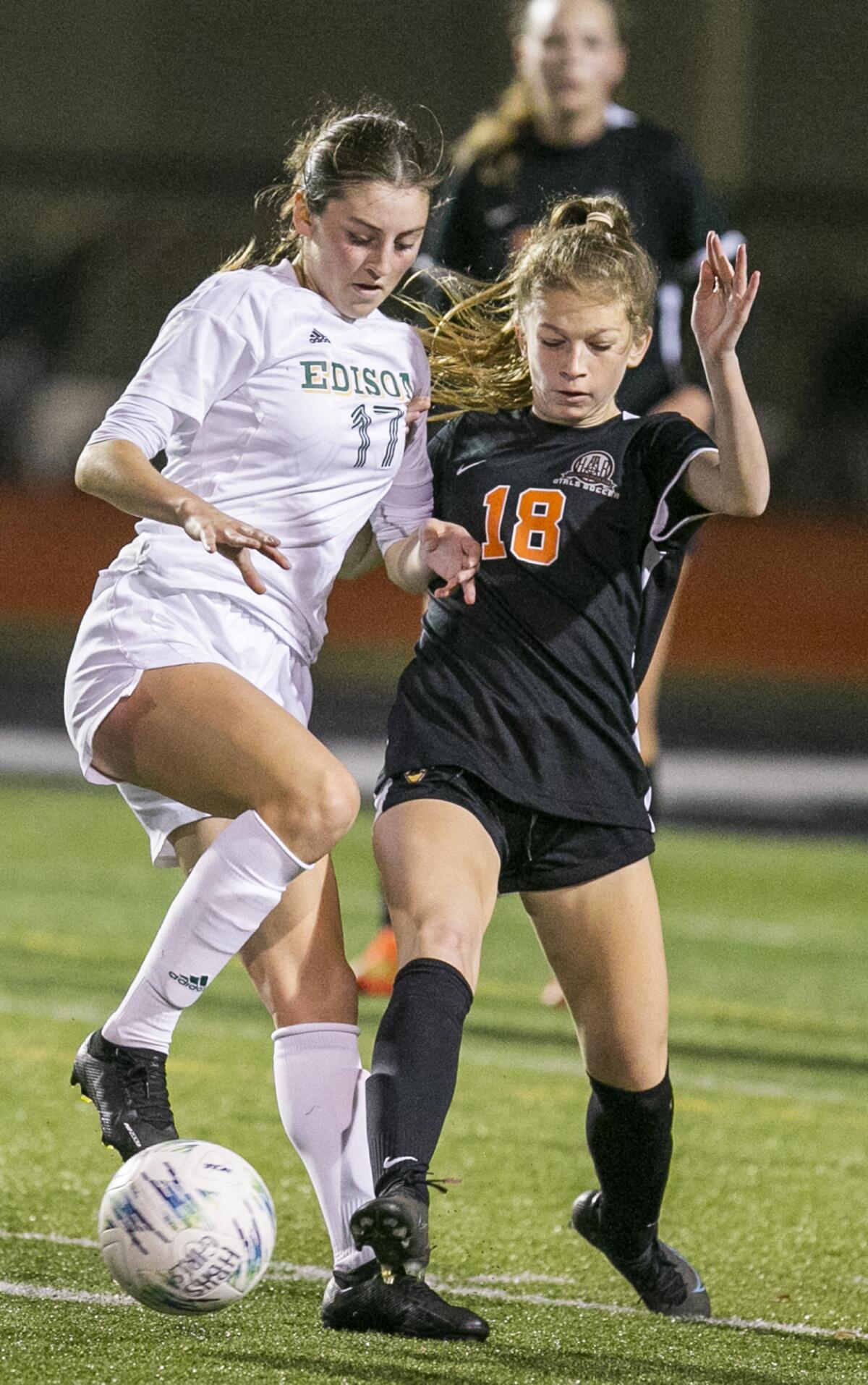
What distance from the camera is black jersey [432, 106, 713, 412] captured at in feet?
16.7

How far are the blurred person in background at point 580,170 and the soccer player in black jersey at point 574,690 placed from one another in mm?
1569

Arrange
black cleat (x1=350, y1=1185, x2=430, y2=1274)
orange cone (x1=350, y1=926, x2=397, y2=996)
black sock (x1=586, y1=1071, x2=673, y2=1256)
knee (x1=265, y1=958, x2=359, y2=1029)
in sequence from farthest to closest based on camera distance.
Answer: orange cone (x1=350, y1=926, x2=397, y2=996)
black sock (x1=586, y1=1071, x2=673, y2=1256)
knee (x1=265, y1=958, x2=359, y2=1029)
black cleat (x1=350, y1=1185, x2=430, y2=1274)

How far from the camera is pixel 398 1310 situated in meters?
3.16

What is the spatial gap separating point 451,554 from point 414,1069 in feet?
2.75

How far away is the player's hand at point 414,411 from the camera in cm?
355

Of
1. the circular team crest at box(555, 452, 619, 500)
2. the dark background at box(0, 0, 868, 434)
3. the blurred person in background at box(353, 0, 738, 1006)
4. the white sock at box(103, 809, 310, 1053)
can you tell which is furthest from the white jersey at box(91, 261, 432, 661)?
the dark background at box(0, 0, 868, 434)

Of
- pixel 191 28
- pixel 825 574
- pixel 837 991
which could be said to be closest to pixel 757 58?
pixel 191 28

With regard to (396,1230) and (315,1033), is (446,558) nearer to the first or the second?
(315,1033)

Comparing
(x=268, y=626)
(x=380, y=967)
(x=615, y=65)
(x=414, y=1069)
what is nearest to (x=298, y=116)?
(x=380, y=967)

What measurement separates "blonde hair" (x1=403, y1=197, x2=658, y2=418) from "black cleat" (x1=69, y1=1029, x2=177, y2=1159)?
1243 mm

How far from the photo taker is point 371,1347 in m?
3.13

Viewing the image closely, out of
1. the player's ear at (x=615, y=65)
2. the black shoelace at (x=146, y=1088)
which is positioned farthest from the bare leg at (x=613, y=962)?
the player's ear at (x=615, y=65)

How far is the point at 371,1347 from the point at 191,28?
24.3m

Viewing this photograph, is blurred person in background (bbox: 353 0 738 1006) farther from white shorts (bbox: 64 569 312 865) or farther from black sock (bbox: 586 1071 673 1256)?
white shorts (bbox: 64 569 312 865)
